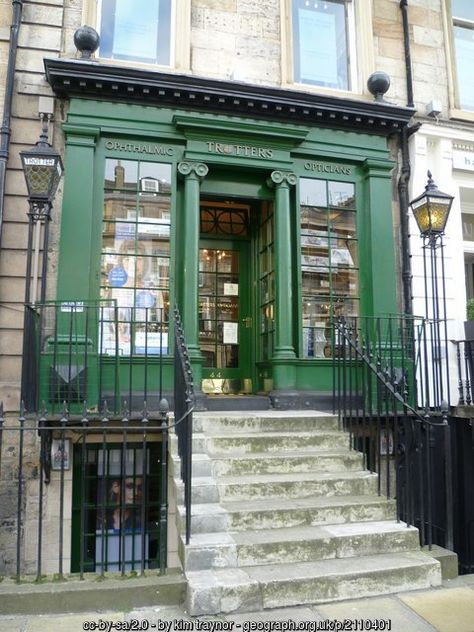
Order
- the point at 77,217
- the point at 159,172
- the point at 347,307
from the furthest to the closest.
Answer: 1. the point at 347,307
2. the point at 159,172
3. the point at 77,217

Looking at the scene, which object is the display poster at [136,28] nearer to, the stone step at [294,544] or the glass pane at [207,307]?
the glass pane at [207,307]

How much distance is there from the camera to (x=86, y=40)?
6.65m

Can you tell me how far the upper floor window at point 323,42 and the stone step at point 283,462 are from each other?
5.47 m

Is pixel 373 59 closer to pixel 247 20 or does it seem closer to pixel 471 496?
pixel 247 20

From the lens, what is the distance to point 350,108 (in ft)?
24.2

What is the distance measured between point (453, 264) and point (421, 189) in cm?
118

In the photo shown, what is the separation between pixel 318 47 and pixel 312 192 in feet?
7.95

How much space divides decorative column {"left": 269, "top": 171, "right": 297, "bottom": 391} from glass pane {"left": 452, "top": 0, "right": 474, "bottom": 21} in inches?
170

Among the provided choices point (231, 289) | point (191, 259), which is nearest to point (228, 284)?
point (231, 289)

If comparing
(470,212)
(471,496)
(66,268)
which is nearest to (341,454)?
(471,496)

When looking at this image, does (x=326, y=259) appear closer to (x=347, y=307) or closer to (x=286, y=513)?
(x=347, y=307)

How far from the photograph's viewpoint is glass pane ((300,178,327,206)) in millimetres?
7395

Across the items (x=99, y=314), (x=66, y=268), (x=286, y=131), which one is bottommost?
(x=99, y=314)

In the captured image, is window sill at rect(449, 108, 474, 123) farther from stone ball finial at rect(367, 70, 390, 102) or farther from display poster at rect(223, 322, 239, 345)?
display poster at rect(223, 322, 239, 345)
